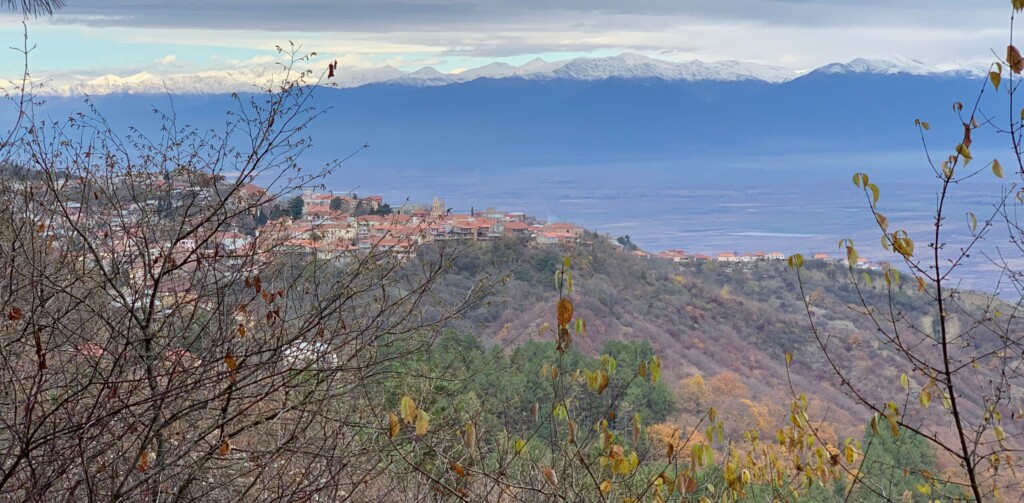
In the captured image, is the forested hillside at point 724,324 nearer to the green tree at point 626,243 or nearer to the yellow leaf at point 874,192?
the green tree at point 626,243

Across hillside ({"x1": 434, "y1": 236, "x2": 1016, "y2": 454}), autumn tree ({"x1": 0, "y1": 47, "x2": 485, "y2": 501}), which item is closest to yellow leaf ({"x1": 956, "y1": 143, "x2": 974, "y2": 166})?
autumn tree ({"x1": 0, "y1": 47, "x2": 485, "y2": 501})

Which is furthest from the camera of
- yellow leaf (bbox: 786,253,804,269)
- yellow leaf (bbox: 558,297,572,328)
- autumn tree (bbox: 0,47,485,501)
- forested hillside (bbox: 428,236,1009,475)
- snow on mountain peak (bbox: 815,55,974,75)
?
snow on mountain peak (bbox: 815,55,974,75)

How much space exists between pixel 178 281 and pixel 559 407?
1972 millimetres

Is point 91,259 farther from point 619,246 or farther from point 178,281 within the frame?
point 619,246

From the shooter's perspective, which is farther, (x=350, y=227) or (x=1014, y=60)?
(x=350, y=227)

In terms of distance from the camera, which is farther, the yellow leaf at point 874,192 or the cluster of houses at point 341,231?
the cluster of houses at point 341,231

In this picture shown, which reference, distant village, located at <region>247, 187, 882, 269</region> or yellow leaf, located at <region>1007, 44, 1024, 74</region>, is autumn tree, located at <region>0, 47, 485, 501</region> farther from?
yellow leaf, located at <region>1007, 44, 1024, 74</region>

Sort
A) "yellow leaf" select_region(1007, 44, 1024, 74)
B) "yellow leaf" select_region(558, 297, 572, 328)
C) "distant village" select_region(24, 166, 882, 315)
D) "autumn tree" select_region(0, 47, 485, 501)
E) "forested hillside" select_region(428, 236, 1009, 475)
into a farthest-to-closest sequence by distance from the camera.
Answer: "forested hillside" select_region(428, 236, 1009, 475), "distant village" select_region(24, 166, 882, 315), "autumn tree" select_region(0, 47, 485, 501), "yellow leaf" select_region(1007, 44, 1024, 74), "yellow leaf" select_region(558, 297, 572, 328)

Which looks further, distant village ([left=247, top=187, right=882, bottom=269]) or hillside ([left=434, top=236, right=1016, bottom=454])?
hillside ([left=434, top=236, right=1016, bottom=454])

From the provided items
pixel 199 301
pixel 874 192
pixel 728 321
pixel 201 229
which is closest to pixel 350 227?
pixel 201 229

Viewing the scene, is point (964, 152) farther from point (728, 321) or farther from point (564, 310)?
point (728, 321)

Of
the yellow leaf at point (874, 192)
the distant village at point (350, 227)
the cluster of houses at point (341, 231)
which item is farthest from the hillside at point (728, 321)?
the yellow leaf at point (874, 192)

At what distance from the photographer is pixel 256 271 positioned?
143 inches

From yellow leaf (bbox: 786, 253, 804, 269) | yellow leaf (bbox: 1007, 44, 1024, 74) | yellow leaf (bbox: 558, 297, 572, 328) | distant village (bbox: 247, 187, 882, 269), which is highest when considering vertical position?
yellow leaf (bbox: 1007, 44, 1024, 74)
